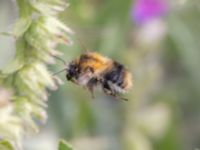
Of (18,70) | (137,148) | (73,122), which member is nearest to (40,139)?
(73,122)

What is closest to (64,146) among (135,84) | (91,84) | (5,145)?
(5,145)

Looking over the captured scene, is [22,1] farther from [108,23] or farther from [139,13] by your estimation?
[139,13]

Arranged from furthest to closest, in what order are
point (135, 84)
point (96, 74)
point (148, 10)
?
point (148, 10) < point (135, 84) < point (96, 74)

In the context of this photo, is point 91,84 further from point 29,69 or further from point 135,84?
point 135,84

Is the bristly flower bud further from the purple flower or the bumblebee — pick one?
the purple flower

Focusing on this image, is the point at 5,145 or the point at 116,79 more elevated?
the point at 116,79

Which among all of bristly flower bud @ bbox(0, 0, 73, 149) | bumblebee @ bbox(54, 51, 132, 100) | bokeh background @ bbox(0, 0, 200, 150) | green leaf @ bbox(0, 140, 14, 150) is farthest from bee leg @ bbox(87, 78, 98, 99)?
bokeh background @ bbox(0, 0, 200, 150)
